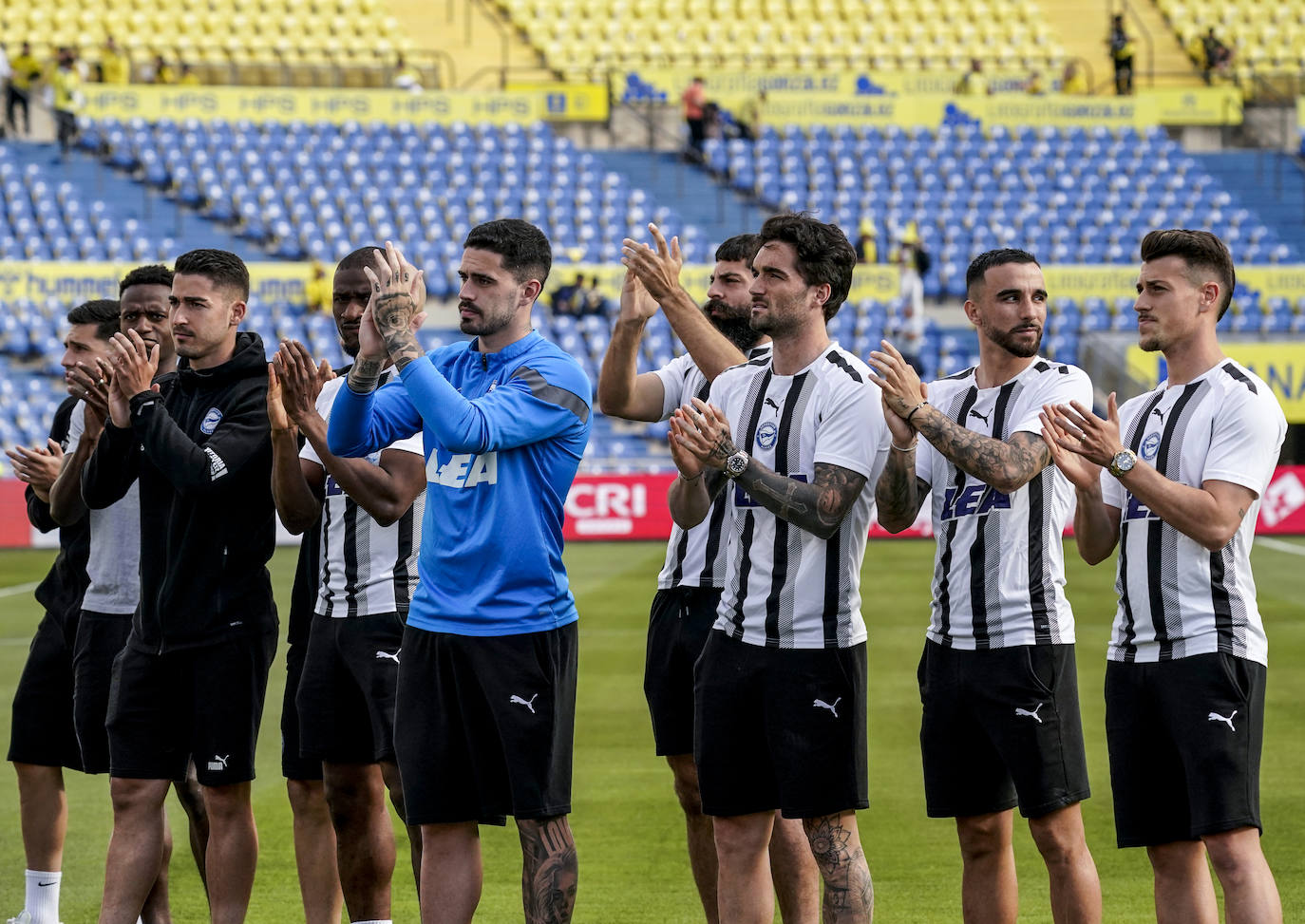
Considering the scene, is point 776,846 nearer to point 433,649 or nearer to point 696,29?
point 433,649

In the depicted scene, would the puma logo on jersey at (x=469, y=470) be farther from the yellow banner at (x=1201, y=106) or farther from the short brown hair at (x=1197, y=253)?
the yellow banner at (x=1201, y=106)

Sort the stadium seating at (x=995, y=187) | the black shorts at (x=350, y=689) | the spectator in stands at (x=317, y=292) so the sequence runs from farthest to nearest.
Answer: the stadium seating at (x=995, y=187) < the spectator in stands at (x=317, y=292) < the black shorts at (x=350, y=689)

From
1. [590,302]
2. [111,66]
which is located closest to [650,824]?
[590,302]

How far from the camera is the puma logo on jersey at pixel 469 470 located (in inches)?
184

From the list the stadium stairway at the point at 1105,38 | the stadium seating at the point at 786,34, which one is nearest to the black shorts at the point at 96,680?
the stadium seating at the point at 786,34

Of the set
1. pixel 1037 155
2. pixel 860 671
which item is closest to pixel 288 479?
pixel 860 671

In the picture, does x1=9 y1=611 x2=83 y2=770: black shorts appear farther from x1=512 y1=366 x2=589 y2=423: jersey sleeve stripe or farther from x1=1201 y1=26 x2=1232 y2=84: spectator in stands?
x1=1201 y1=26 x2=1232 y2=84: spectator in stands

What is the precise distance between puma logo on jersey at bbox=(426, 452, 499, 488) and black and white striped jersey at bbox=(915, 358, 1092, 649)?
1.34 meters

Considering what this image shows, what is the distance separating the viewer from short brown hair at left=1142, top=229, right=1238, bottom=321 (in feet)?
15.3

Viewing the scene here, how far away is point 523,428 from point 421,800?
1.14 meters

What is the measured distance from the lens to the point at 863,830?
736 centimetres

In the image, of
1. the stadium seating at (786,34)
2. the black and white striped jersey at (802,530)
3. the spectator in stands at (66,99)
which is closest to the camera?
the black and white striped jersey at (802,530)

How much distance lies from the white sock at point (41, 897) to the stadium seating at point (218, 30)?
92.1 ft

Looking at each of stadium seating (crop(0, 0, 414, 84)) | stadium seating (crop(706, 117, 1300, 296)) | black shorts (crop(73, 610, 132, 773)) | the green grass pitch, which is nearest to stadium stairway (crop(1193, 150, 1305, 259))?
stadium seating (crop(706, 117, 1300, 296))
